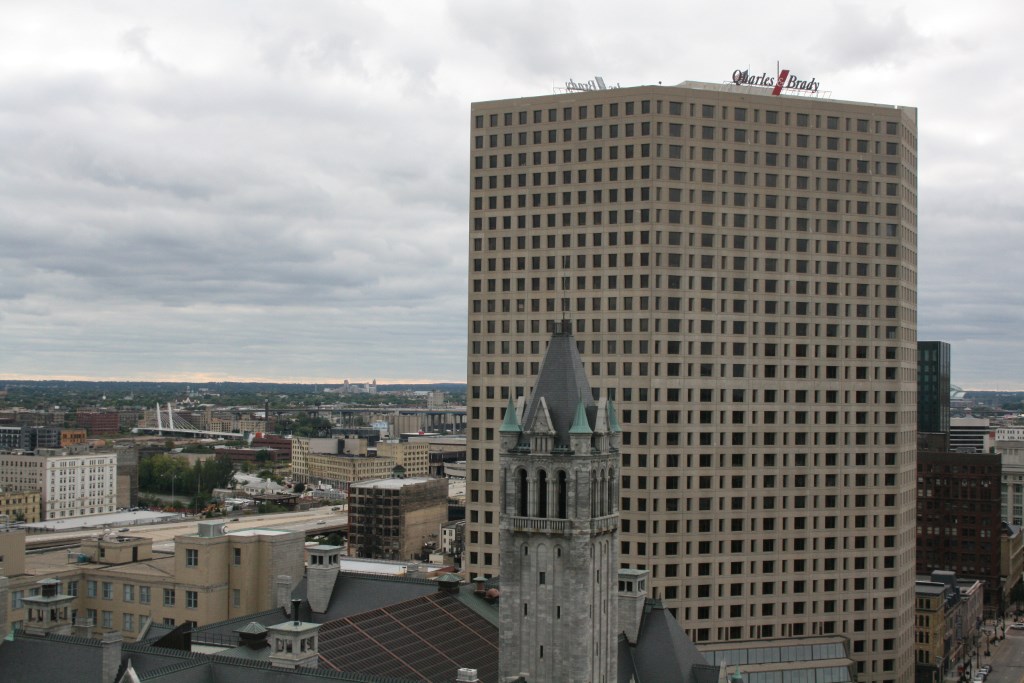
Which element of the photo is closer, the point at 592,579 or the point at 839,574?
the point at 592,579

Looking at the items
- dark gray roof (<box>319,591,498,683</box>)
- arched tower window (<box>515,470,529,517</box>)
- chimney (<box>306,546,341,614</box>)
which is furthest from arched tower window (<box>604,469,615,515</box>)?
chimney (<box>306,546,341,614</box>)

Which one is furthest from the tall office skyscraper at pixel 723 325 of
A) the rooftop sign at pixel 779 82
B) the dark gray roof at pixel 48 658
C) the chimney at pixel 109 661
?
the chimney at pixel 109 661

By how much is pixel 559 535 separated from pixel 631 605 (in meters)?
17.5

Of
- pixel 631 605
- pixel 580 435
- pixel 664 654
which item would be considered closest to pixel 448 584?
pixel 631 605

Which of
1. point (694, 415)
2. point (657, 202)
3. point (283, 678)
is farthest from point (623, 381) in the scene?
point (283, 678)

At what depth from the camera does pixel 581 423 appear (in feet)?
278

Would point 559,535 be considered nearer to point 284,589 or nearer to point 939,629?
point 284,589

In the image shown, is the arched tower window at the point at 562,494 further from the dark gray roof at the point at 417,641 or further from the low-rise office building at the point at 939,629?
the low-rise office building at the point at 939,629

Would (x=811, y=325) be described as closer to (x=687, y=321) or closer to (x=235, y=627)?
(x=687, y=321)

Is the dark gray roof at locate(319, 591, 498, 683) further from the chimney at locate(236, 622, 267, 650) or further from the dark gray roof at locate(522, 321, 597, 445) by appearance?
the dark gray roof at locate(522, 321, 597, 445)

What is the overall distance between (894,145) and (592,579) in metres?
88.5

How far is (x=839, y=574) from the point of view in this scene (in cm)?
14300

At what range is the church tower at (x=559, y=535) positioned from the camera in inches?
3292

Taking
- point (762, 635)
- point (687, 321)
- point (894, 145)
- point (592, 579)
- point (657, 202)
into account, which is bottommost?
point (762, 635)
